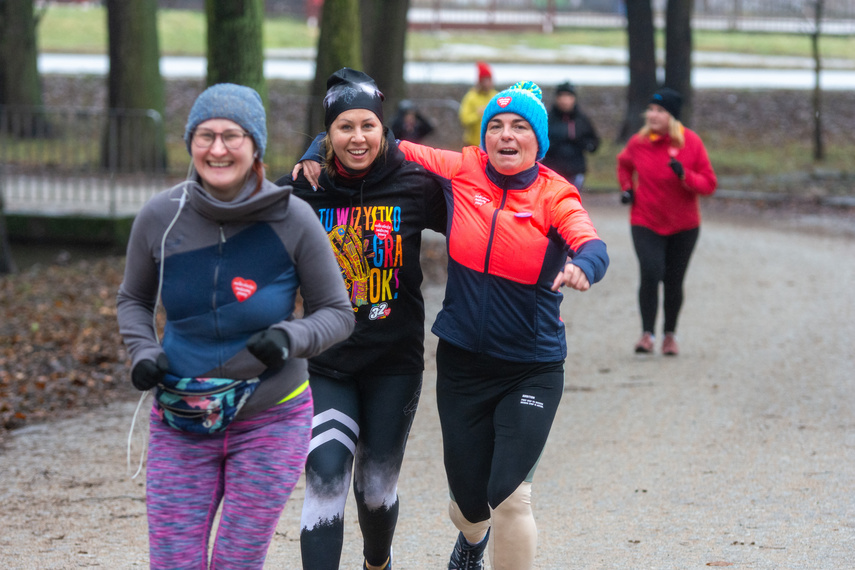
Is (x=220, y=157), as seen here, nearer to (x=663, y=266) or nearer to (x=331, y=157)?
(x=331, y=157)

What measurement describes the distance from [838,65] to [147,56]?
2359 centimetres

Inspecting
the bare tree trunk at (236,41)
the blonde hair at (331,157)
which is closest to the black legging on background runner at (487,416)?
the blonde hair at (331,157)

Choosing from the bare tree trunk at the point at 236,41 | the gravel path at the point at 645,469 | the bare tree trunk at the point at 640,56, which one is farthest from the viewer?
the bare tree trunk at the point at 640,56

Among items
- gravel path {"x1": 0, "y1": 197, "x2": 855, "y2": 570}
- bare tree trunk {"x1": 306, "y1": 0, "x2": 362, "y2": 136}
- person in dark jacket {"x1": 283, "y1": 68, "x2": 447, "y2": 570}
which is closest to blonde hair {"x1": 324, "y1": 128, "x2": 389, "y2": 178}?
person in dark jacket {"x1": 283, "y1": 68, "x2": 447, "y2": 570}

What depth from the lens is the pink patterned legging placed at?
10.2ft

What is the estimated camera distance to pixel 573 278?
11.8 feet

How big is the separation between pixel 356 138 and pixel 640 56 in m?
18.4

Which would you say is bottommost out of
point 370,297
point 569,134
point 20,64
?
point 370,297

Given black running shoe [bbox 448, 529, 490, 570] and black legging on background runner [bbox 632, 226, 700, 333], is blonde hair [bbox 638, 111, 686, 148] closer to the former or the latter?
black legging on background runner [bbox 632, 226, 700, 333]

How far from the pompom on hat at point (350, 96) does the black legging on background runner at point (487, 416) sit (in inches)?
39.1

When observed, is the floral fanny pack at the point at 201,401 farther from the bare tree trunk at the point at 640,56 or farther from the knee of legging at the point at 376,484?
the bare tree trunk at the point at 640,56

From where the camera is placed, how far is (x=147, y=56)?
17.6 metres

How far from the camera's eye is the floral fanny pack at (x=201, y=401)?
122 inches

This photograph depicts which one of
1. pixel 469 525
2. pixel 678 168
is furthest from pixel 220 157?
pixel 678 168
